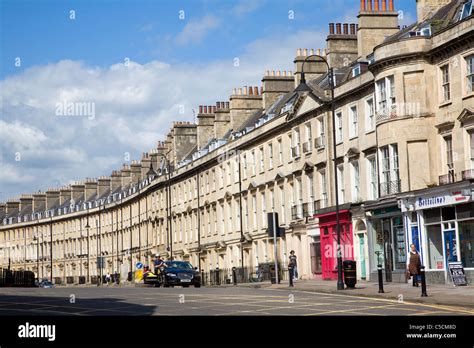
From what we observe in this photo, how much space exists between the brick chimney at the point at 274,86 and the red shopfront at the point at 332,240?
21247mm

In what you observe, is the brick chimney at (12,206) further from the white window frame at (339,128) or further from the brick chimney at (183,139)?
the white window frame at (339,128)

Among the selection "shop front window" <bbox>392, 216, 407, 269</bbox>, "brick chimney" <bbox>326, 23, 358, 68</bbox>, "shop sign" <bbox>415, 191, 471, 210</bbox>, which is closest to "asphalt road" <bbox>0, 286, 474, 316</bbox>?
"shop sign" <bbox>415, 191, 471, 210</bbox>

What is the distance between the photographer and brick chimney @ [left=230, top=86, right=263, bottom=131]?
77812 mm

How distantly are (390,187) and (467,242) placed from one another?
6.81m

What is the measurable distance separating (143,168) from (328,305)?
296ft

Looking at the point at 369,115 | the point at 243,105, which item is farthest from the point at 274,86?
the point at 369,115

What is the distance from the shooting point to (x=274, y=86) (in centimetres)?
7119

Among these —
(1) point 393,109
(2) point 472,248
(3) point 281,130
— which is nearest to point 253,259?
(3) point 281,130

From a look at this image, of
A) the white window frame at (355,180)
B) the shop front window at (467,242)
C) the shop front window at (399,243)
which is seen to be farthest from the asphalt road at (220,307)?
the white window frame at (355,180)

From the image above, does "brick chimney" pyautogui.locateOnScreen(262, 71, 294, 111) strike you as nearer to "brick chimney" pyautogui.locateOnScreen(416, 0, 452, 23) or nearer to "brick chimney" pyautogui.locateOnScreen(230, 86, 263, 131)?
"brick chimney" pyautogui.locateOnScreen(230, 86, 263, 131)

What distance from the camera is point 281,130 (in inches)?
2349

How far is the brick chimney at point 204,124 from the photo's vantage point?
87.7 metres
